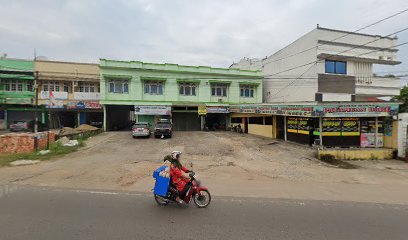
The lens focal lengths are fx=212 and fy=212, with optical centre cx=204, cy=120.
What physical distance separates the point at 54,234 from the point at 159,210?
6.96ft

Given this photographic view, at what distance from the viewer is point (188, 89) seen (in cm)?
2809

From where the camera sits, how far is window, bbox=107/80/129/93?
2588cm

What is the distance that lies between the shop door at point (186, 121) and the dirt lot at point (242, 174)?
567 inches

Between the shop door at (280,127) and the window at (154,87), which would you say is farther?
the window at (154,87)

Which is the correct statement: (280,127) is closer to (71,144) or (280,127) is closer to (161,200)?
(161,200)

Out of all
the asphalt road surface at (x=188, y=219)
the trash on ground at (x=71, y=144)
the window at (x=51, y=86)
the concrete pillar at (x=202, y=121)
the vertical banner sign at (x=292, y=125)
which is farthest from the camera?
the concrete pillar at (x=202, y=121)

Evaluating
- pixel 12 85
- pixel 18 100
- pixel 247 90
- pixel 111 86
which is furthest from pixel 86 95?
pixel 247 90

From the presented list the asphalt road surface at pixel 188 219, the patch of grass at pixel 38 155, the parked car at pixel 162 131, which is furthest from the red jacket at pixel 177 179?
the parked car at pixel 162 131

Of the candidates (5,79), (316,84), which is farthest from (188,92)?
(5,79)

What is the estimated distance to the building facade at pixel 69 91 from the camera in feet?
89.8

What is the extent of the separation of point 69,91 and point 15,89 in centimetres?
658

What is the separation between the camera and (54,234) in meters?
4.03

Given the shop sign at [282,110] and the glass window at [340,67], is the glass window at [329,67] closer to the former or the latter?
the glass window at [340,67]

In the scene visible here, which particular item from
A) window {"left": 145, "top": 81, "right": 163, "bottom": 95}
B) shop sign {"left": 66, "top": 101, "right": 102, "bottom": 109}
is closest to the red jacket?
window {"left": 145, "top": 81, "right": 163, "bottom": 95}
